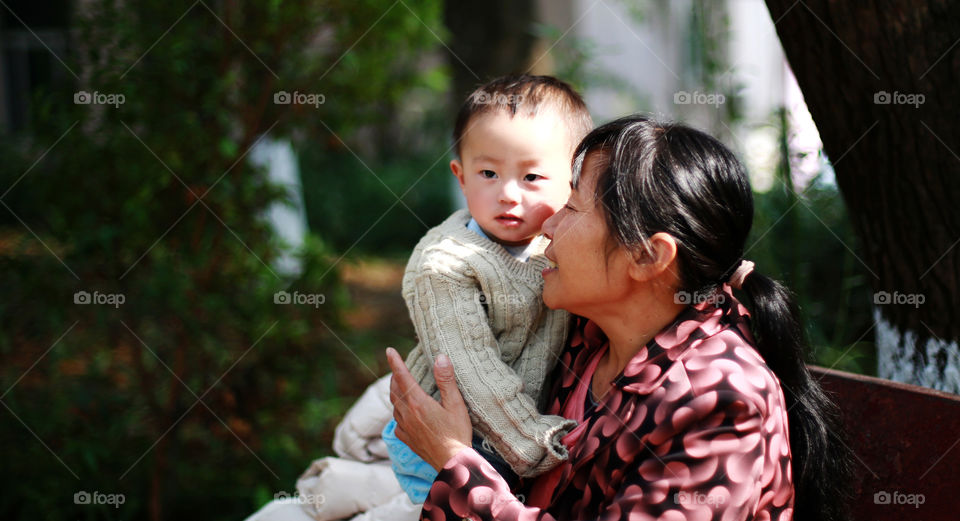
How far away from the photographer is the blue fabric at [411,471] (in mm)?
1973

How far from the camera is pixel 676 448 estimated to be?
1528 millimetres

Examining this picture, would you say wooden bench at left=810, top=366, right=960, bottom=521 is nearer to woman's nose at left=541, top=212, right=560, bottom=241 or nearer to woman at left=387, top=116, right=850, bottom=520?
woman at left=387, top=116, right=850, bottom=520

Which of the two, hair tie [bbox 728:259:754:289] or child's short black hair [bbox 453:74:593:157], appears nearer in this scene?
hair tie [bbox 728:259:754:289]

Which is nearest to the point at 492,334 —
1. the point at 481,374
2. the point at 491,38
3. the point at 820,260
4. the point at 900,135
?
the point at 481,374

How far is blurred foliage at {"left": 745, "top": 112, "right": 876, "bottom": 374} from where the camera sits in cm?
347

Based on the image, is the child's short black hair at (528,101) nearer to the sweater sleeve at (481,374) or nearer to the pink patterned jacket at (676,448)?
the sweater sleeve at (481,374)

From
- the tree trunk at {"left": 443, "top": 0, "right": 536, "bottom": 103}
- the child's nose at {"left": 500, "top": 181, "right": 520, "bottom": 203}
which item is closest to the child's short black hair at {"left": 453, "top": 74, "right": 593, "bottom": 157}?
the child's nose at {"left": 500, "top": 181, "right": 520, "bottom": 203}

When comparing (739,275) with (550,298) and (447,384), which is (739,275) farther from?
(447,384)

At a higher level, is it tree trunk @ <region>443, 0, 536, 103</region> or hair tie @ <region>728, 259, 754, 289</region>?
tree trunk @ <region>443, 0, 536, 103</region>

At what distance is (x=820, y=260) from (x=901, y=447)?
2.62 m

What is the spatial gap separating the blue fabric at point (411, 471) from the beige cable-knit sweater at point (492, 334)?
16cm

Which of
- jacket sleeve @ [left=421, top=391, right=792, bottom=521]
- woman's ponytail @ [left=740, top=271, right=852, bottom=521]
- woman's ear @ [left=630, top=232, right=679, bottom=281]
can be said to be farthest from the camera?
woman's ponytail @ [left=740, top=271, right=852, bottom=521]

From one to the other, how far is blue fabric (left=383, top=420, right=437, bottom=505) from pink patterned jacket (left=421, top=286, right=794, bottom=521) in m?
0.24

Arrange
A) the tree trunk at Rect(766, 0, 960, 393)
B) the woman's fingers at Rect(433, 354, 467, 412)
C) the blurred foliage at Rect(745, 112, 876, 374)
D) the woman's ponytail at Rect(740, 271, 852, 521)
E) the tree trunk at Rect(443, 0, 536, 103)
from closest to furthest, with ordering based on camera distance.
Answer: the woman's ponytail at Rect(740, 271, 852, 521)
the woman's fingers at Rect(433, 354, 467, 412)
the tree trunk at Rect(766, 0, 960, 393)
the blurred foliage at Rect(745, 112, 876, 374)
the tree trunk at Rect(443, 0, 536, 103)
